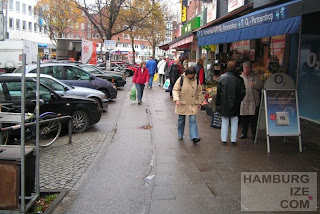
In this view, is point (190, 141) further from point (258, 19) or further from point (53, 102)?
point (53, 102)

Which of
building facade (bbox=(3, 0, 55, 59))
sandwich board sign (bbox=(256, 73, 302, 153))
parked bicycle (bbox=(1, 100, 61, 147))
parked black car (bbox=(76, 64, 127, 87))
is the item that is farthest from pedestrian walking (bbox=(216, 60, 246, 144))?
building facade (bbox=(3, 0, 55, 59))

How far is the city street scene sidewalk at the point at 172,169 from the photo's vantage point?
14.1ft

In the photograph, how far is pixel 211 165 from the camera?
19.1 feet

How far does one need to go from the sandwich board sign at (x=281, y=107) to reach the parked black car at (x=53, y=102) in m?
4.61

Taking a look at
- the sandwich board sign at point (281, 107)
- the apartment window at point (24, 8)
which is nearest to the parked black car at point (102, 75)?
the sandwich board sign at point (281, 107)

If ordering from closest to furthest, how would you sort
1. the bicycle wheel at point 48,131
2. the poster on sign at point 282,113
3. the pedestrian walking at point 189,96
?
the poster on sign at point 282,113, the pedestrian walking at point 189,96, the bicycle wheel at point 48,131

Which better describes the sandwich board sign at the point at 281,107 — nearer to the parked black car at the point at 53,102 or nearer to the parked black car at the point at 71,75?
the parked black car at the point at 53,102

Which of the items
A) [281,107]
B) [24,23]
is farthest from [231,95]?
[24,23]

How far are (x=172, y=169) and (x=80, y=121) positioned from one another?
4108 mm

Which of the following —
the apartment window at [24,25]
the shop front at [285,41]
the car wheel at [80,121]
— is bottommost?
the car wheel at [80,121]

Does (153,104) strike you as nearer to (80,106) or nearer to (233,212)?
(80,106)

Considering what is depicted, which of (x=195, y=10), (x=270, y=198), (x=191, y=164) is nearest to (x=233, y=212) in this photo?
(x=270, y=198)

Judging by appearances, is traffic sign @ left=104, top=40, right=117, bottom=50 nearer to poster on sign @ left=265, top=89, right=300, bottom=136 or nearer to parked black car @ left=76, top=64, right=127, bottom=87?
→ parked black car @ left=76, top=64, right=127, bottom=87

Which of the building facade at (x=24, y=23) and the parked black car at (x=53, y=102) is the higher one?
the building facade at (x=24, y=23)
